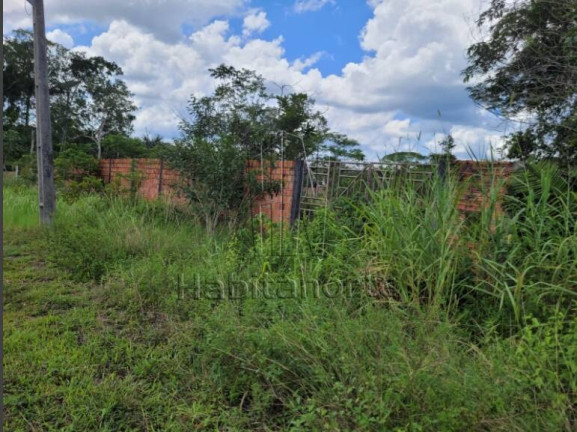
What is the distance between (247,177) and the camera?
20.2 feet

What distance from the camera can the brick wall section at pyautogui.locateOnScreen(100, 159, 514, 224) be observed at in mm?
3143

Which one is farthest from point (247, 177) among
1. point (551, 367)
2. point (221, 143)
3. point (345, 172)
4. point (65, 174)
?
point (65, 174)

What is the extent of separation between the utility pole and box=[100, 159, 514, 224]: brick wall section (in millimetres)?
1528

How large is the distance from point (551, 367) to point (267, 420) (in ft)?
3.87

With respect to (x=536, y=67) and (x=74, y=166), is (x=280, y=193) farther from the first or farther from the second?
(x=74, y=166)

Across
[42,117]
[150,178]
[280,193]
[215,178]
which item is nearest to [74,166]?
[150,178]

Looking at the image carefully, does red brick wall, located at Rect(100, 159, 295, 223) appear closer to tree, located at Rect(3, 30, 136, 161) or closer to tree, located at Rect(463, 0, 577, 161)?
tree, located at Rect(463, 0, 577, 161)

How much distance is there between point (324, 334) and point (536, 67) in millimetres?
5604

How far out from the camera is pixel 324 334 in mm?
1970

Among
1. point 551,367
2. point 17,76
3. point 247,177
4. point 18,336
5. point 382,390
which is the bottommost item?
point 18,336

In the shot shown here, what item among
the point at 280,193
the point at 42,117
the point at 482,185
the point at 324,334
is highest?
the point at 42,117

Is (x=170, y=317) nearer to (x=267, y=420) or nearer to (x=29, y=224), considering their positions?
(x=267, y=420)

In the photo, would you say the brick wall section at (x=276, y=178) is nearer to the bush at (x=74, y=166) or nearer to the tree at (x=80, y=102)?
the bush at (x=74, y=166)

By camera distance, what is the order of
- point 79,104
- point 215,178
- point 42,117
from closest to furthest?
point 42,117, point 215,178, point 79,104
